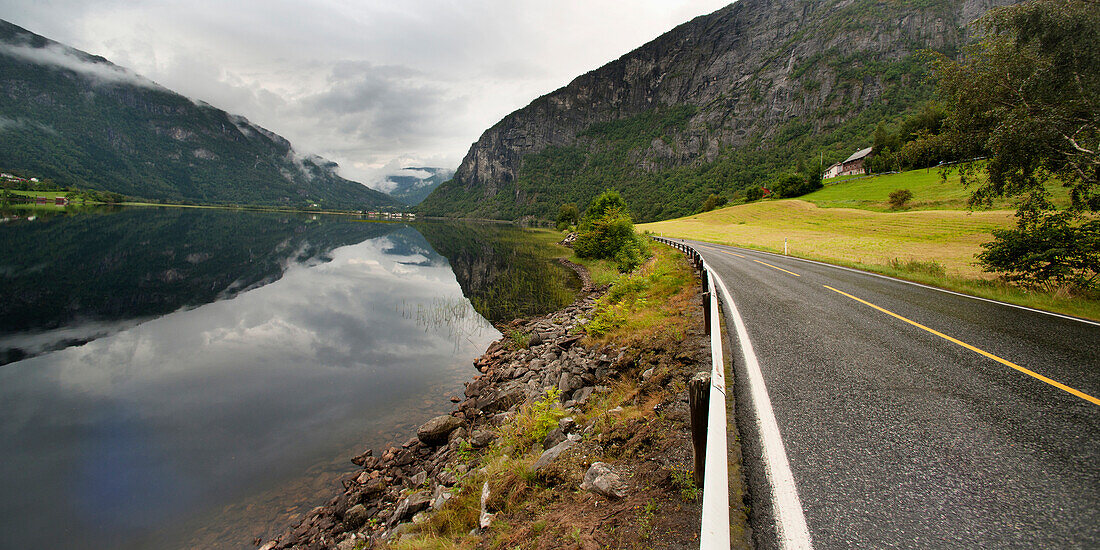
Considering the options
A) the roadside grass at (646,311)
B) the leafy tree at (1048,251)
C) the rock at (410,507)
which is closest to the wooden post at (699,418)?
the roadside grass at (646,311)

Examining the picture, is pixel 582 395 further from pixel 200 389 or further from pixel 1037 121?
pixel 1037 121

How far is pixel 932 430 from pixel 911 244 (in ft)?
109

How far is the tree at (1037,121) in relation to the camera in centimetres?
966

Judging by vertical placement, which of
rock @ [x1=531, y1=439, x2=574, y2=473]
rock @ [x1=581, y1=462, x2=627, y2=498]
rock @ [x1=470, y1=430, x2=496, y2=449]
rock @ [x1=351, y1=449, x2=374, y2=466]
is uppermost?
rock @ [x1=581, y1=462, x2=627, y2=498]

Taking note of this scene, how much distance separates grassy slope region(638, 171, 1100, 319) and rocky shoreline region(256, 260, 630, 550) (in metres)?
11.3

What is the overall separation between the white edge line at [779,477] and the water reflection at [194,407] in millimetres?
8833

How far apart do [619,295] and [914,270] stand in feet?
39.7

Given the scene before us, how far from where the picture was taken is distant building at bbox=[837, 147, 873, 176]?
89238 millimetres

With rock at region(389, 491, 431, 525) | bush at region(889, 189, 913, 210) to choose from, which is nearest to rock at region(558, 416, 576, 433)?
rock at region(389, 491, 431, 525)

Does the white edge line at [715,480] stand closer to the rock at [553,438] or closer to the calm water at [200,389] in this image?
the rock at [553,438]

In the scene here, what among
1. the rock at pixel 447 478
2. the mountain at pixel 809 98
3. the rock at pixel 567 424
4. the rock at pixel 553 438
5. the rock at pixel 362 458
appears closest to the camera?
the rock at pixel 553 438

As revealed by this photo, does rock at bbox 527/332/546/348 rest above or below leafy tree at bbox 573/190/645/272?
below

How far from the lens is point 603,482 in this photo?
3605mm

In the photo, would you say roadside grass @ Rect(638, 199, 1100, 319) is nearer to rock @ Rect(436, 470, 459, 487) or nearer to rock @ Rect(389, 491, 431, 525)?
rock @ Rect(436, 470, 459, 487)
